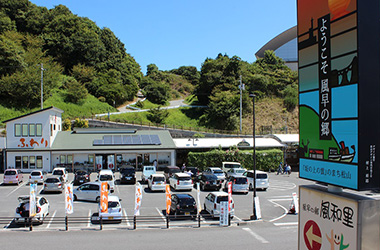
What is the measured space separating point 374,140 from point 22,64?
6265cm

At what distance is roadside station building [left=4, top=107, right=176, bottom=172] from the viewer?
3694 centimetres

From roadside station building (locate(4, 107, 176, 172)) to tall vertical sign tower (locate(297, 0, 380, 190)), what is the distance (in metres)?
32.2

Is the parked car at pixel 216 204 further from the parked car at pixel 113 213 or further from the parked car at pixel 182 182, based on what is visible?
the parked car at pixel 182 182

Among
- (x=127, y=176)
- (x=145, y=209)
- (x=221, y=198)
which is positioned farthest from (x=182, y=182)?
(x=221, y=198)

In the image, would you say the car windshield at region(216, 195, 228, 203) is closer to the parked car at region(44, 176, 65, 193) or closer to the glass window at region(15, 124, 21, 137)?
the parked car at region(44, 176, 65, 193)

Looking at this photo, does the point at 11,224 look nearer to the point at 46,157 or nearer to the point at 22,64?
the point at 46,157

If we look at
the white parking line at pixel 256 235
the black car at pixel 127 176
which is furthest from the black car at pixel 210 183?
the white parking line at pixel 256 235

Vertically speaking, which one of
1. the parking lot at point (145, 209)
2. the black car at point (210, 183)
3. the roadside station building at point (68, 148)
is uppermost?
the roadside station building at point (68, 148)

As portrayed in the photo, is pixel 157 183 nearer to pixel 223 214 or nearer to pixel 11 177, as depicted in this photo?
pixel 223 214

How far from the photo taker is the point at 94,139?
4066cm

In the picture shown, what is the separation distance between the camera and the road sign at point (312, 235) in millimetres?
7793

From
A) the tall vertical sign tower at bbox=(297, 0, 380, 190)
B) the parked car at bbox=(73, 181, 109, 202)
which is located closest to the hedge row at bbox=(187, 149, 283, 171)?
the parked car at bbox=(73, 181, 109, 202)

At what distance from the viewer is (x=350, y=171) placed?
6.68 m

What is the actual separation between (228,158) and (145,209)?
1970 cm
